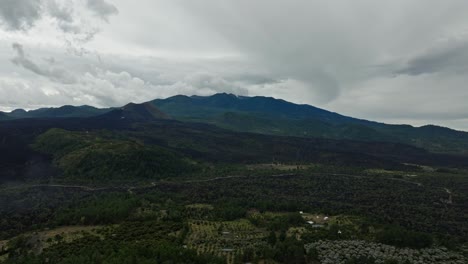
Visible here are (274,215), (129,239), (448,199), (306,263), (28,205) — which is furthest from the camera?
(448,199)

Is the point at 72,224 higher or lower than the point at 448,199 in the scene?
lower

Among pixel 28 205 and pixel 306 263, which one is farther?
pixel 28 205

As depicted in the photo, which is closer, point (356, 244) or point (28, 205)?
point (356, 244)

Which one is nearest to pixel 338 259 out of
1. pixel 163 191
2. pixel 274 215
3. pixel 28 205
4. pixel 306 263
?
pixel 306 263

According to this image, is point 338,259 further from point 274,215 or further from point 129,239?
point 129,239

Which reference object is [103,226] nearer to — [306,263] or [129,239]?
[129,239]

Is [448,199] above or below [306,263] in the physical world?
above

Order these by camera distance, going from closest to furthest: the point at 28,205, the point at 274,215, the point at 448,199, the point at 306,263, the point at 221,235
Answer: the point at 306,263, the point at 221,235, the point at 274,215, the point at 28,205, the point at 448,199

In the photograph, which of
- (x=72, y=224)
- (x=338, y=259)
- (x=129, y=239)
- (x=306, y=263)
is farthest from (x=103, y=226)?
(x=338, y=259)

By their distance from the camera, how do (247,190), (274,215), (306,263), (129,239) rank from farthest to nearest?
(247,190)
(274,215)
(129,239)
(306,263)
